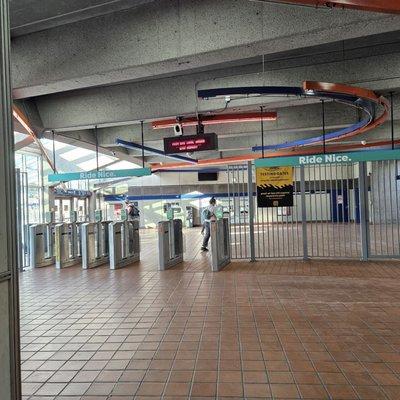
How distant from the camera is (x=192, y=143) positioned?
343 inches

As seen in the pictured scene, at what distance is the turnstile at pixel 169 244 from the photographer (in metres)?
8.63

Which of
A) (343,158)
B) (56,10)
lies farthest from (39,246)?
(343,158)

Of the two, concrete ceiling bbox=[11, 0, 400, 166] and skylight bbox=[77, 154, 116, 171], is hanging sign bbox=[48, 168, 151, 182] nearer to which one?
concrete ceiling bbox=[11, 0, 400, 166]

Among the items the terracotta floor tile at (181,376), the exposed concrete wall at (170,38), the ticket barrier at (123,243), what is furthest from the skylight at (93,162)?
the terracotta floor tile at (181,376)

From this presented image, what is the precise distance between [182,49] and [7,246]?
3875 millimetres

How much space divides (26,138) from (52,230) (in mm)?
2661

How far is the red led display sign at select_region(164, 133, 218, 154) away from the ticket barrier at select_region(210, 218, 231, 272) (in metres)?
1.60

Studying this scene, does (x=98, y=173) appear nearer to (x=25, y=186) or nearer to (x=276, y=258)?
(x=25, y=186)

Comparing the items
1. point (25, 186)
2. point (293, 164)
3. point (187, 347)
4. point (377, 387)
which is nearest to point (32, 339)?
point (187, 347)

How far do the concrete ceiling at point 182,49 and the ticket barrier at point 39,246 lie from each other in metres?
3.00

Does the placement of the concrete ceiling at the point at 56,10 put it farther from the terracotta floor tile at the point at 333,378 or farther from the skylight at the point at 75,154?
the skylight at the point at 75,154

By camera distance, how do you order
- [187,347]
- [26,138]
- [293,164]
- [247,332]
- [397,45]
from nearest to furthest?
1. [187,347]
2. [247,332]
3. [397,45]
4. [293,164]
5. [26,138]

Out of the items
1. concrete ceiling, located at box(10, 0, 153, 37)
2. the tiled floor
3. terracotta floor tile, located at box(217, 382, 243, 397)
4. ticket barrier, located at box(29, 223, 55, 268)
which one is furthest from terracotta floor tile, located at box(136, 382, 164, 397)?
ticket barrier, located at box(29, 223, 55, 268)

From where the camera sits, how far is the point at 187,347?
395 centimetres
